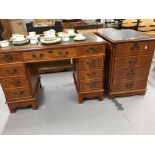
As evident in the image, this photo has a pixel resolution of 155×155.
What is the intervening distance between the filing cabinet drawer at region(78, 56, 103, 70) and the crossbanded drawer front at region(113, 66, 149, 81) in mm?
231

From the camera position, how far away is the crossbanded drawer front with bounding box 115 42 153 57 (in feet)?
5.57

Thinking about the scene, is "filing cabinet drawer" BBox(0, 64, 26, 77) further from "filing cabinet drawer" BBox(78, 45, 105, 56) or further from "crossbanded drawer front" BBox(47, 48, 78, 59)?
"filing cabinet drawer" BBox(78, 45, 105, 56)

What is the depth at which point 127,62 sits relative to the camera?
1.81 meters

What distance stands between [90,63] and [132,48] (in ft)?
1.60

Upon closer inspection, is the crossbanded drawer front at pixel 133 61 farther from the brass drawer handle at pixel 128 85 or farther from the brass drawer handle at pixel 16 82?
the brass drawer handle at pixel 16 82

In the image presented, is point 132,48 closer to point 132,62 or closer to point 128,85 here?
point 132,62

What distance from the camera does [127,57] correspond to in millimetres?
1773

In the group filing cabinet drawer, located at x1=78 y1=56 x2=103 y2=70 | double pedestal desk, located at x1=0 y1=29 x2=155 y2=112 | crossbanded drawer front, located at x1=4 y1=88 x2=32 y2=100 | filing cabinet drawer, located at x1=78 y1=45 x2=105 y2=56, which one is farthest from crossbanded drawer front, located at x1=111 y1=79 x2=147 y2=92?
crossbanded drawer front, located at x1=4 y1=88 x2=32 y2=100

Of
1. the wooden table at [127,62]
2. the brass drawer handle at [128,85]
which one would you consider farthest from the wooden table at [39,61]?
the brass drawer handle at [128,85]

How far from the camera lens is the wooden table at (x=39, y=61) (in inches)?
62.5

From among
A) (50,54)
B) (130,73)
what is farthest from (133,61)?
(50,54)

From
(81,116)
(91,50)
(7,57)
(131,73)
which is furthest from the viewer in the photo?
(131,73)

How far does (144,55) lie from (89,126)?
1.01 meters
